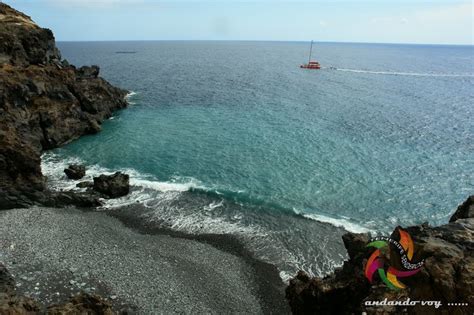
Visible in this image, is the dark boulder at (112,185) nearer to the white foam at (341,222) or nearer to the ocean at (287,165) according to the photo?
the ocean at (287,165)

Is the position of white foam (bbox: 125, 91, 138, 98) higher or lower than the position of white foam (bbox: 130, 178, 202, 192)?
higher

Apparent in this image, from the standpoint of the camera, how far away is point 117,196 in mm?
40000

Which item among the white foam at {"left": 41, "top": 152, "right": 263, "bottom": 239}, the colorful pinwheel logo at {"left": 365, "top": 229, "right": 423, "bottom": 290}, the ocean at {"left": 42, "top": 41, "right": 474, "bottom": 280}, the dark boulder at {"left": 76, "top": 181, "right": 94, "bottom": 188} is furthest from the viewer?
the dark boulder at {"left": 76, "top": 181, "right": 94, "bottom": 188}

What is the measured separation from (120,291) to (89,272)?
11.4ft

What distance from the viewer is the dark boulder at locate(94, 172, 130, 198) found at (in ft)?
131

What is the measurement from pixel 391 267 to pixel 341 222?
19.0 meters

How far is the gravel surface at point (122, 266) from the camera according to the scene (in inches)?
959

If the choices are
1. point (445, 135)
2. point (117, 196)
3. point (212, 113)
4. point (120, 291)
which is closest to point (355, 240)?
point (120, 291)

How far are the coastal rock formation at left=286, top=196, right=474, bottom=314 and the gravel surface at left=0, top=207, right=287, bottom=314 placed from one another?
4708mm

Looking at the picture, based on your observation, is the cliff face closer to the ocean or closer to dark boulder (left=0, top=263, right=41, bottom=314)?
the ocean

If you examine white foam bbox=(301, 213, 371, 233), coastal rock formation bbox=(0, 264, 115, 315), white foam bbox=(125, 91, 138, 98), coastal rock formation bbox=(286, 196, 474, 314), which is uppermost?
white foam bbox=(125, 91, 138, 98)

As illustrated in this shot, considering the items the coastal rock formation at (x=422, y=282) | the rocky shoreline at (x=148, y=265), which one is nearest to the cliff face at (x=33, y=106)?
the rocky shoreline at (x=148, y=265)

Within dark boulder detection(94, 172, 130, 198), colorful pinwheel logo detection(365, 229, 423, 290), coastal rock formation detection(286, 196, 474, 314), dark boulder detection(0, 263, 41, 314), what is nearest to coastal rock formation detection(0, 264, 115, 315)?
dark boulder detection(0, 263, 41, 314)

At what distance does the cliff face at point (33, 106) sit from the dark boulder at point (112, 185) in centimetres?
472
